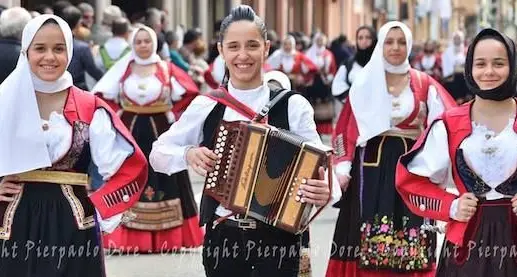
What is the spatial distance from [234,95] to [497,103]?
3.35 feet

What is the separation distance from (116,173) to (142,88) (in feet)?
12.4

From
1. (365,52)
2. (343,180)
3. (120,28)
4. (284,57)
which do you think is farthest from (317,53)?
(343,180)

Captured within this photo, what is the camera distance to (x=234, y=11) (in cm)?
464

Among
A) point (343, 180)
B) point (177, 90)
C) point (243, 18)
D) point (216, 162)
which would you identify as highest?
point (243, 18)

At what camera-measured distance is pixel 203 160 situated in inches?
174

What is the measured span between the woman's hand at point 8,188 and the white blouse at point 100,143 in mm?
176

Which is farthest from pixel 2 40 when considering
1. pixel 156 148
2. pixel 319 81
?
pixel 319 81

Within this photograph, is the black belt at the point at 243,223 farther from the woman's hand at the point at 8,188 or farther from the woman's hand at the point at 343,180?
the woman's hand at the point at 343,180

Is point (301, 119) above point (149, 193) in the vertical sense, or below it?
above

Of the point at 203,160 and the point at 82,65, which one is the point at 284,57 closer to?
the point at 82,65

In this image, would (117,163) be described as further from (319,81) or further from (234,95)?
(319,81)

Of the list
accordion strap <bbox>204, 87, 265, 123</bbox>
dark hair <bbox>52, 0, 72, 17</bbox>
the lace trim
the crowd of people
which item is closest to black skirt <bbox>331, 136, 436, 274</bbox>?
the crowd of people

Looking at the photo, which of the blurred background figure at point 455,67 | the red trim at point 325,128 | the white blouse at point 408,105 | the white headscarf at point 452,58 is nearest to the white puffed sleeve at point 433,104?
the white blouse at point 408,105

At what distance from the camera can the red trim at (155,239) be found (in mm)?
8516
